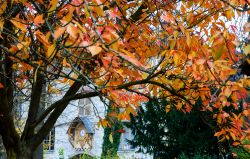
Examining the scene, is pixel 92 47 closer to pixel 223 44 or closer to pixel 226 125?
pixel 223 44

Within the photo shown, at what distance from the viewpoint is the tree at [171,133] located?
11.5 metres

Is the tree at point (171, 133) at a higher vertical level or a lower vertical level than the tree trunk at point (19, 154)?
higher

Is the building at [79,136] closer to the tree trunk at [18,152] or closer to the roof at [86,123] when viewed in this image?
the roof at [86,123]

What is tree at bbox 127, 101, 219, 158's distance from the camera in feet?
37.9

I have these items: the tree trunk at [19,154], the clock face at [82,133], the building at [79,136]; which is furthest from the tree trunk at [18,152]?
the clock face at [82,133]

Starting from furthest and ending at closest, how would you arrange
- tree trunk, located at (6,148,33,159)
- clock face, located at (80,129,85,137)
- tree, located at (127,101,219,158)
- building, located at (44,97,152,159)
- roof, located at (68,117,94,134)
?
1. clock face, located at (80,129,85,137)
2. roof, located at (68,117,94,134)
3. building, located at (44,97,152,159)
4. tree, located at (127,101,219,158)
5. tree trunk, located at (6,148,33,159)

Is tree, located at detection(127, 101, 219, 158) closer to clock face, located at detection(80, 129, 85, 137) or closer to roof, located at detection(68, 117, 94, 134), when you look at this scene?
roof, located at detection(68, 117, 94, 134)

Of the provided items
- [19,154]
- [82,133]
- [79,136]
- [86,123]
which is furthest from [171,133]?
[82,133]

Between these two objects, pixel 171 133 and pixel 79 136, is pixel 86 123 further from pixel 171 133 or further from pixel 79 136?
pixel 171 133

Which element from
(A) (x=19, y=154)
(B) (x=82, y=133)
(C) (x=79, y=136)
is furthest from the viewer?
(B) (x=82, y=133)

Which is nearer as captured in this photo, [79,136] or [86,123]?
[86,123]

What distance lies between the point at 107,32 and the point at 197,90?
9.17ft

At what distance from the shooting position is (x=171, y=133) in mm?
12453

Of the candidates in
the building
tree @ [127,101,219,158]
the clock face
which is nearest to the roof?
the building
